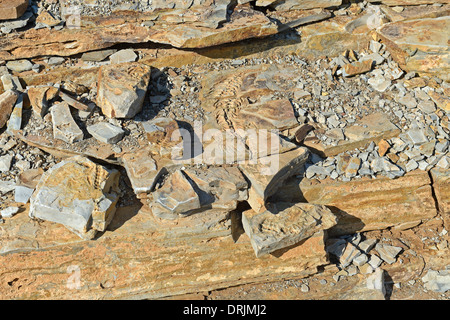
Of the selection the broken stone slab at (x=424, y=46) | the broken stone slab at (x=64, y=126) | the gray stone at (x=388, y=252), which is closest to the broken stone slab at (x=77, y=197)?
the broken stone slab at (x=64, y=126)

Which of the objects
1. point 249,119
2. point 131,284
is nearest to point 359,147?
point 249,119

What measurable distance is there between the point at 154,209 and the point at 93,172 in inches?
25.9

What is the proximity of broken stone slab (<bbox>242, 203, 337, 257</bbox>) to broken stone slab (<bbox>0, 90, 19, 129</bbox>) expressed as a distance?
101 inches

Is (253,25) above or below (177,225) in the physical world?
above

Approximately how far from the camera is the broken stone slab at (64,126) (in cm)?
505

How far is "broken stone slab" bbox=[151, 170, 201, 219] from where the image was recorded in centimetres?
471

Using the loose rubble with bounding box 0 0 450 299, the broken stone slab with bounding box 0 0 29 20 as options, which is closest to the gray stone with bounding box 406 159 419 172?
the loose rubble with bounding box 0 0 450 299

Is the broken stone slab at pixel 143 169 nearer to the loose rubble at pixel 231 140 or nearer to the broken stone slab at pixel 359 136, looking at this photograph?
the loose rubble at pixel 231 140

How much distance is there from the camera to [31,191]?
4.92 metres

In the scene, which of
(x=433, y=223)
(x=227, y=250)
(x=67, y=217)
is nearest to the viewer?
(x=67, y=217)

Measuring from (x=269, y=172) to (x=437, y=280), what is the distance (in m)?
2.07

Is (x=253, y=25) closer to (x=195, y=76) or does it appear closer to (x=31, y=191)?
(x=195, y=76)

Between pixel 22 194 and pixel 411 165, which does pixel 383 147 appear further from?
pixel 22 194

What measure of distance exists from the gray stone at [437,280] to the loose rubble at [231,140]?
0.5 inches
